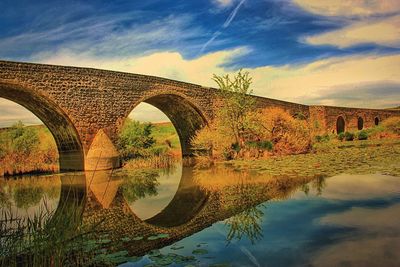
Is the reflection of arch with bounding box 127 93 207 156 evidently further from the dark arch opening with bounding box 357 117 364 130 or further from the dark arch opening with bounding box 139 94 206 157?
the dark arch opening with bounding box 357 117 364 130

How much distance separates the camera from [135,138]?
72.0 ft

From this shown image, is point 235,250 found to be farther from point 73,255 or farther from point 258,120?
point 258,120

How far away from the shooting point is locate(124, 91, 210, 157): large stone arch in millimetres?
19047

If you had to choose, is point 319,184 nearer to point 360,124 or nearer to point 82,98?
point 82,98

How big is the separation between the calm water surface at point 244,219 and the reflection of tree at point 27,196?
31 mm

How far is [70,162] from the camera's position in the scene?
15555 mm

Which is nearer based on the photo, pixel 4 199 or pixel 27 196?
pixel 4 199

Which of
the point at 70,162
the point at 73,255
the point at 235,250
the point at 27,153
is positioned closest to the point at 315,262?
the point at 235,250

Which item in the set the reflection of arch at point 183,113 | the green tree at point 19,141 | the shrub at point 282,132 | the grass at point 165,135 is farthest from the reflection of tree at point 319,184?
the grass at point 165,135

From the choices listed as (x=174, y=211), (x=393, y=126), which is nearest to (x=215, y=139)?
(x=174, y=211)

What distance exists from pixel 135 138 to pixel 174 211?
15940mm

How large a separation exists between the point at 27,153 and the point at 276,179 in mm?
15109

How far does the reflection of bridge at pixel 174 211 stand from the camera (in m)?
4.82

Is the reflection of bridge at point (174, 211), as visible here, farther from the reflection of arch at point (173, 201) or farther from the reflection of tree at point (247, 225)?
the reflection of tree at point (247, 225)
